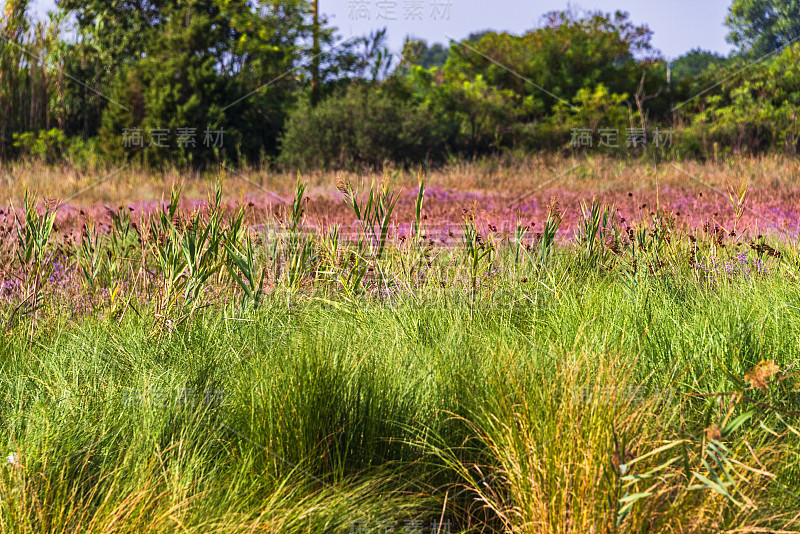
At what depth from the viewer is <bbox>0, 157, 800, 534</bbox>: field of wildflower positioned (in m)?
2.13

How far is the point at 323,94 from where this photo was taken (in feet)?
62.2

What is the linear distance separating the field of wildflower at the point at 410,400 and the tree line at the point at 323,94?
38.2 feet

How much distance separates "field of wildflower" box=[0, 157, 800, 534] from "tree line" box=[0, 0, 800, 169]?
459 inches

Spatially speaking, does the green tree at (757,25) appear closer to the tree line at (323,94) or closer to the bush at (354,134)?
the tree line at (323,94)

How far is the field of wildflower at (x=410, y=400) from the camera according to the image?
2.13m

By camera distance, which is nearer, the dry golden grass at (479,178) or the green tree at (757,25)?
the dry golden grass at (479,178)

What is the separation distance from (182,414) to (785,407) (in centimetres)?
224
